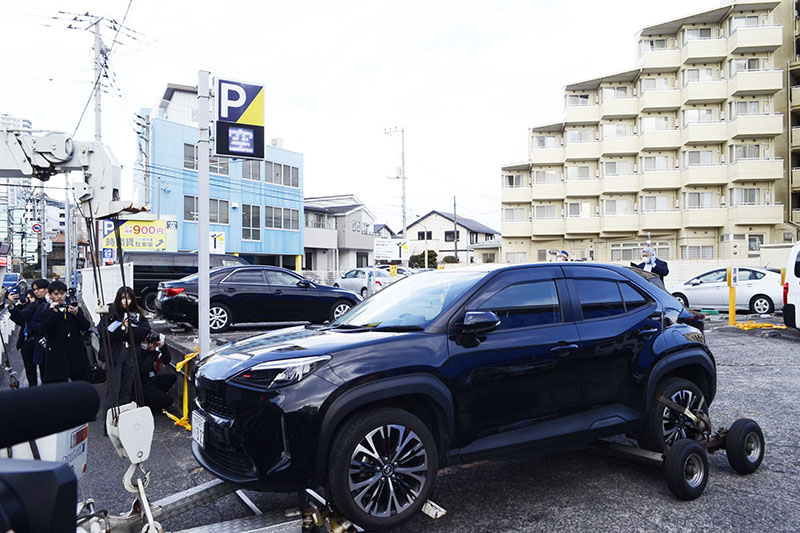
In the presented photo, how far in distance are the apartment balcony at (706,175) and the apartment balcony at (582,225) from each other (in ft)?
22.1

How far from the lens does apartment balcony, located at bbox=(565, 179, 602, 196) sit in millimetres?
41938

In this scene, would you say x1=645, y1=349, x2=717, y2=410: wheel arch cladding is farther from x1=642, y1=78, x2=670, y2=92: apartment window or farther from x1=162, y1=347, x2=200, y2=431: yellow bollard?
x1=642, y1=78, x2=670, y2=92: apartment window

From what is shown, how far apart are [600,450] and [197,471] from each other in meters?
3.45

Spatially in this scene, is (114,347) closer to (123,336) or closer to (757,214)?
(123,336)

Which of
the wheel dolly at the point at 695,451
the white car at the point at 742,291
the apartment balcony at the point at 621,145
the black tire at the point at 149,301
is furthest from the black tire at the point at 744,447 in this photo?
the apartment balcony at the point at 621,145

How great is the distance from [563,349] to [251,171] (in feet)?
119

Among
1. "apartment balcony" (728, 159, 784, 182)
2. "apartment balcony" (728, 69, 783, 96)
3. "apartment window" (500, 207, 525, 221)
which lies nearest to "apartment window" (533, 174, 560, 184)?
"apartment window" (500, 207, 525, 221)

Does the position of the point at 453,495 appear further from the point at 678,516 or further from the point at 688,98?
the point at 688,98

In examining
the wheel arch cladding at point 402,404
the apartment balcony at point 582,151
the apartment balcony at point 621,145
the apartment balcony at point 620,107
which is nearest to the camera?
the wheel arch cladding at point 402,404

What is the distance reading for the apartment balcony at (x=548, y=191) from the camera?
43312mm

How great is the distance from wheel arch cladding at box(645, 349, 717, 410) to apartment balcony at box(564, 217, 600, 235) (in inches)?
1544

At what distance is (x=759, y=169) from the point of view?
121 feet

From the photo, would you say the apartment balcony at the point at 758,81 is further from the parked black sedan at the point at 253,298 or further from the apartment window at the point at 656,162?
the parked black sedan at the point at 253,298

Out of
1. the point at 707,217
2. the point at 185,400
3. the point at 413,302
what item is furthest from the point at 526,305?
the point at 707,217
